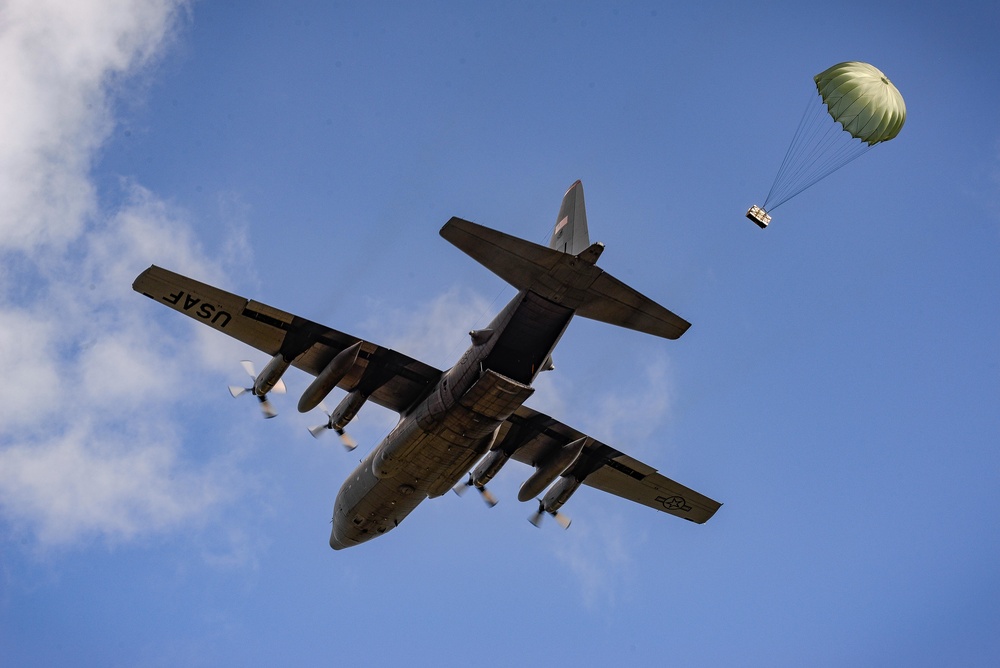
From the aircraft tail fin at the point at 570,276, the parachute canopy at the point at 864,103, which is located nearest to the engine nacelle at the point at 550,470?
the aircraft tail fin at the point at 570,276

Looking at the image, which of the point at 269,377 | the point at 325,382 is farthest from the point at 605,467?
the point at 269,377

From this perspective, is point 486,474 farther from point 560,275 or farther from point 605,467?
point 560,275

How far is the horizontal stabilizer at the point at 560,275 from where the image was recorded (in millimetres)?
24438

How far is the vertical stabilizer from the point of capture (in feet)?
87.0

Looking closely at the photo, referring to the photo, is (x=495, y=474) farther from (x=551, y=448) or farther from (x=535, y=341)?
(x=535, y=341)

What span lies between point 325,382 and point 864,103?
19.4 m

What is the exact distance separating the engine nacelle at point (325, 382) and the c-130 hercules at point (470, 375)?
0.04 meters

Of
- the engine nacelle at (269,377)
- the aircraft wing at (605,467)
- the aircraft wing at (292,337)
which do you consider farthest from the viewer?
the aircraft wing at (605,467)

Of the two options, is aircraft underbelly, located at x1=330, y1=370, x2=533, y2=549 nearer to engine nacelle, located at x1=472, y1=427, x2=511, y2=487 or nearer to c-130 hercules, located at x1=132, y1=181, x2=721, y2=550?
c-130 hercules, located at x1=132, y1=181, x2=721, y2=550

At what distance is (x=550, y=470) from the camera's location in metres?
31.2

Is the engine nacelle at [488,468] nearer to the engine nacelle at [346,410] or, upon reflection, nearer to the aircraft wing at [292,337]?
the aircraft wing at [292,337]

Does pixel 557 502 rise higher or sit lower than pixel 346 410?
lower

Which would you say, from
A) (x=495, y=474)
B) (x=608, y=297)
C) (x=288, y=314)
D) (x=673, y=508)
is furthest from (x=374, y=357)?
(x=673, y=508)

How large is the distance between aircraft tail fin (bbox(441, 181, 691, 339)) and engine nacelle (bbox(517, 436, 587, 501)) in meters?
6.59
